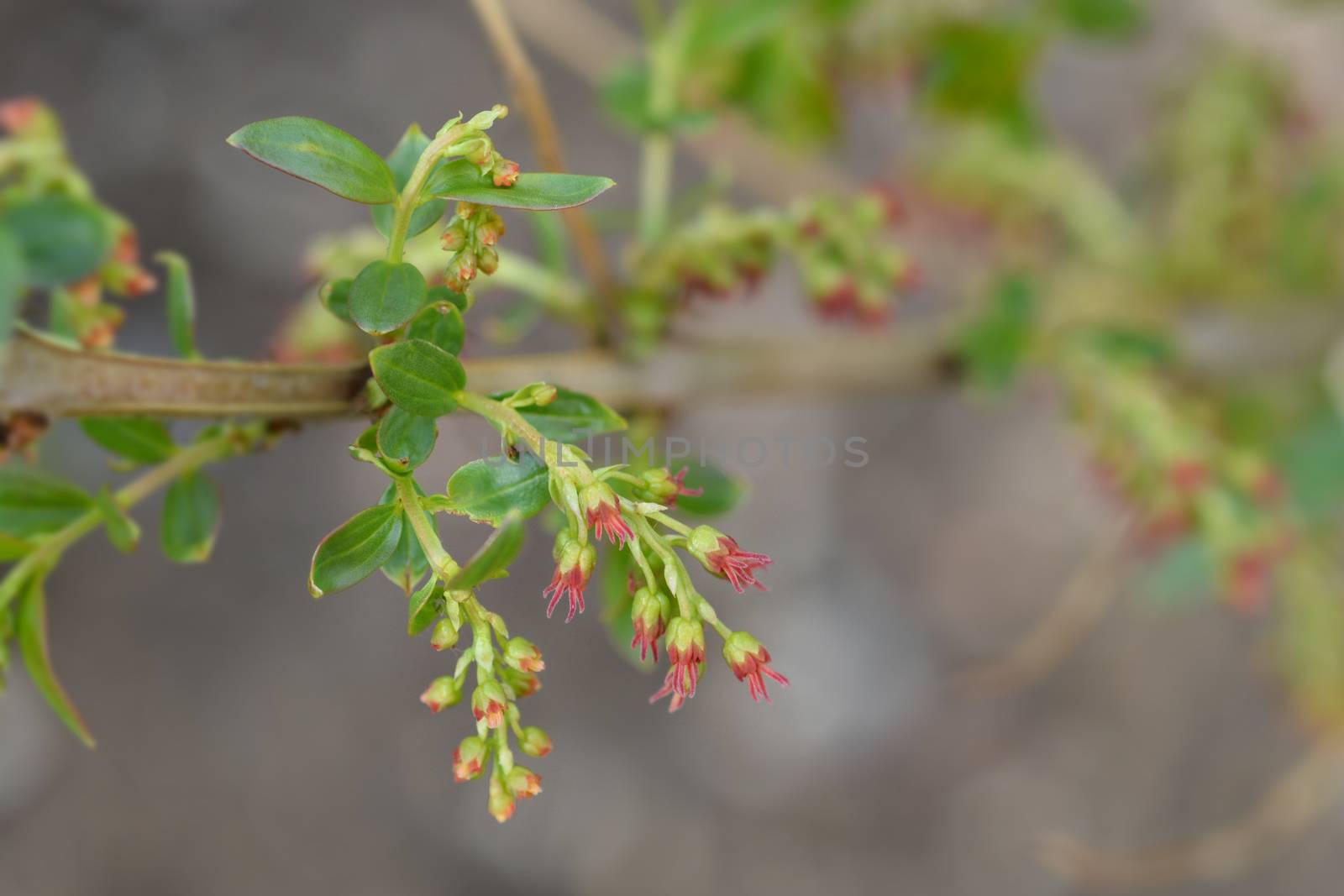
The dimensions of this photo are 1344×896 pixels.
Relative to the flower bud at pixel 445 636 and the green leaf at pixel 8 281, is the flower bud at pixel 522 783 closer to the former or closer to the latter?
the flower bud at pixel 445 636

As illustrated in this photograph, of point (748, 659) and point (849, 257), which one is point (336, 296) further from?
point (849, 257)

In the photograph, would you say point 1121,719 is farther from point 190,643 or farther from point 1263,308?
point 190,643

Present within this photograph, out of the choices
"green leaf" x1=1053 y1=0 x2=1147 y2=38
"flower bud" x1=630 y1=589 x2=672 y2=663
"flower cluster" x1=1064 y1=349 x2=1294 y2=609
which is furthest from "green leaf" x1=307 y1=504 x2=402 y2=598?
"green leaf" x1=1053 y1=0 x2=1147 y2=38

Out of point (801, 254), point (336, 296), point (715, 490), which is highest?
point (801, 254)

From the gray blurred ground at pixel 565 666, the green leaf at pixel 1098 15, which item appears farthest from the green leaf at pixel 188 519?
the gray blurred ground at pixel 565 666

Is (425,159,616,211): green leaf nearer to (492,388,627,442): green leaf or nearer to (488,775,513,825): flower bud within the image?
(492,388,627,442): green leaf

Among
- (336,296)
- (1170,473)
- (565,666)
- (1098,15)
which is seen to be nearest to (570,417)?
(336,296)
